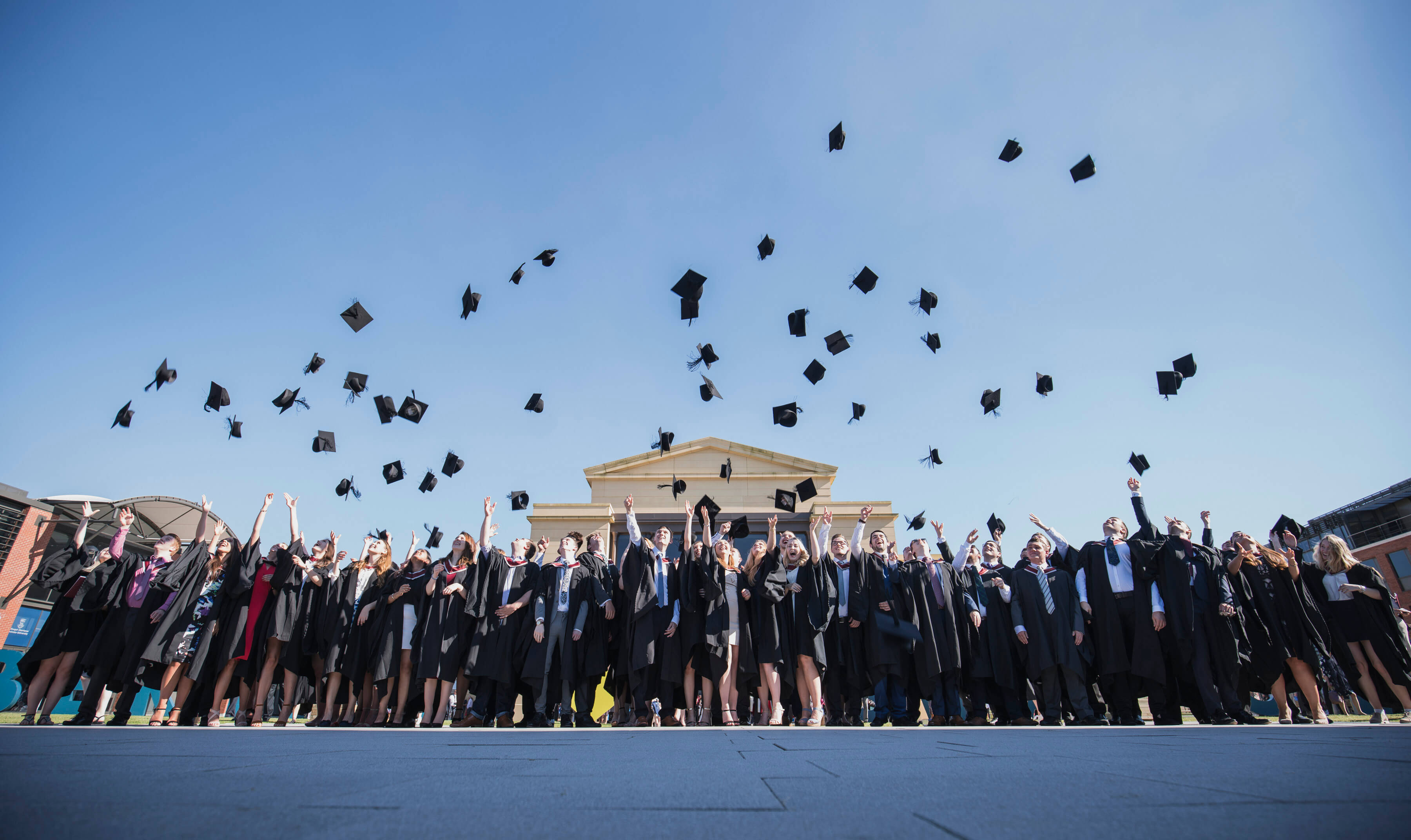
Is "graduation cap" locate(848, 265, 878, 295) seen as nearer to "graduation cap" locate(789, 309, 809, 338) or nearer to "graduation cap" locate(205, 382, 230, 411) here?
"graduation cap" locate(789, 309, 809, 338)

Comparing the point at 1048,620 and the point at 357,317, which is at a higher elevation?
the point at 357,317

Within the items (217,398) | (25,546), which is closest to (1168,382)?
(217,398)

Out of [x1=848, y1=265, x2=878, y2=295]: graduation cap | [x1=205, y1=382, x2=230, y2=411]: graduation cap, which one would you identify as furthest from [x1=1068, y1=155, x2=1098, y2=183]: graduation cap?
[x1=205, y1=382, x2=230, y2=411]: graduation cap

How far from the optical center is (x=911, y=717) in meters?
6.44

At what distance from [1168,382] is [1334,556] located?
323cm

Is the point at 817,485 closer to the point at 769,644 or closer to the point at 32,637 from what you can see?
the point at 769,644

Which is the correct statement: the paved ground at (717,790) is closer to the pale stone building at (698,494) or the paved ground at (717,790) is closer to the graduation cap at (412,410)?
the graduation cap at (412,410)

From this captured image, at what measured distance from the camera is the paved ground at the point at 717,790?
105 centimetres

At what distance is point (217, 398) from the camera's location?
902 centimetres

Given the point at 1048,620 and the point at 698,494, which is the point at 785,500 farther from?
the point at 698,494

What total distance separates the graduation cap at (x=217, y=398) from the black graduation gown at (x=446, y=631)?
5.15 meters

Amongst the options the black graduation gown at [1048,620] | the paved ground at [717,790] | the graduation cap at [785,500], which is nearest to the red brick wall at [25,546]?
the graduation cap at [785,500]

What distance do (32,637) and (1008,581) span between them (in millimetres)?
23585

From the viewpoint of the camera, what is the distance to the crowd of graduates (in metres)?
5.92
